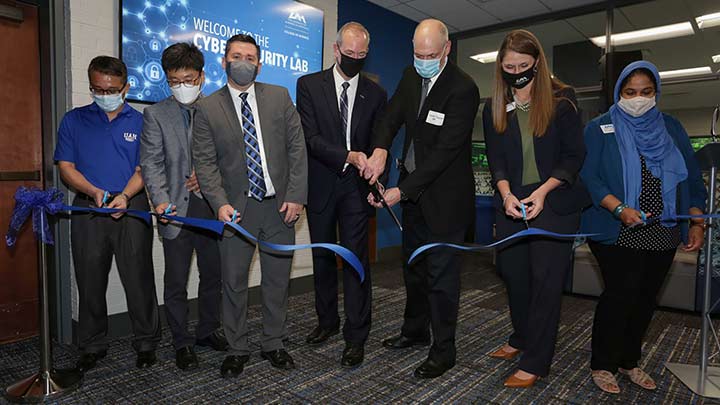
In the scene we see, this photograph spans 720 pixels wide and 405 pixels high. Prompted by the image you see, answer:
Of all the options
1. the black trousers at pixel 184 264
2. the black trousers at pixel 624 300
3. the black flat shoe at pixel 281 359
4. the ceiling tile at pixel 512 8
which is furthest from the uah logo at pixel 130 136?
the ceiling tile at pixel 512 8

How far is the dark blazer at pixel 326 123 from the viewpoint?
7.91 feet

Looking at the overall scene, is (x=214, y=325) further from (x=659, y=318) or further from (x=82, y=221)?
(x=659, y=318)

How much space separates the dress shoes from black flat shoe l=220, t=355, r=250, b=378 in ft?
1.70

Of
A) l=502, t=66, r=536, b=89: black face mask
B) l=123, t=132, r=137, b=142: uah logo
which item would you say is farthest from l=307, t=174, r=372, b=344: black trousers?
l=123, t=132, r=137, b=142: uah logo

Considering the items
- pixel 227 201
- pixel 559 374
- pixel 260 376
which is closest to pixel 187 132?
pixel 227 201

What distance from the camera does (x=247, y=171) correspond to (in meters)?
2.20

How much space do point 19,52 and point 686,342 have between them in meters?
4.55

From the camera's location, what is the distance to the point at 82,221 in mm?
2326

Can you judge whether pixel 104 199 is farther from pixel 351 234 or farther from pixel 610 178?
pixel 610 178

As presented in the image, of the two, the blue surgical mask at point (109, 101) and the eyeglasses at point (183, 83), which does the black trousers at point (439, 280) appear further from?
the blue surgical mask at point (109, 101)

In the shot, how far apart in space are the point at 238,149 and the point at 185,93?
460mm

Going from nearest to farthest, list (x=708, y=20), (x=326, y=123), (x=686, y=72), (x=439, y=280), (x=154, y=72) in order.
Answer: (x=439, y=280) < (x=326, y=123) < (x=154, y=72) < (x=708, y=20) < (x=686, y=72)

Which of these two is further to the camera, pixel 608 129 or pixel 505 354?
pixel 505 354

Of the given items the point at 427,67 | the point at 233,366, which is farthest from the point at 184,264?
the point at 427,67
